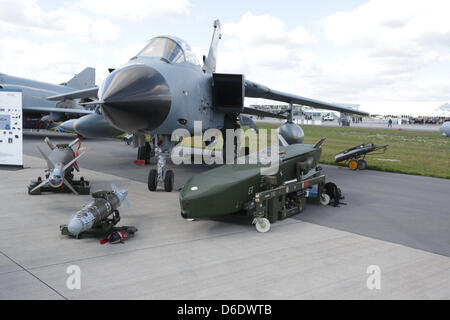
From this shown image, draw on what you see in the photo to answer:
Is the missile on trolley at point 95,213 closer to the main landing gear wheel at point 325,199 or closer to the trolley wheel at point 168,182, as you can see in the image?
the trolley wheel at point 168,182

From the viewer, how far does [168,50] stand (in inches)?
341

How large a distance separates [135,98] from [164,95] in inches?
29.5

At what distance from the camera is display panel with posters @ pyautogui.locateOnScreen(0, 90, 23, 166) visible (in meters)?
12.3

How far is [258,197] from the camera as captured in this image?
6352 mm

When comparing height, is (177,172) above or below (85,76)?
below

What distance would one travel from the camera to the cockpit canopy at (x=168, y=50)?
8539 mm

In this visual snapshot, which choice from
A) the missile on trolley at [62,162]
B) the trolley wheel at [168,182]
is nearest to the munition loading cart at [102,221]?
the missile on trolley at [62,162]

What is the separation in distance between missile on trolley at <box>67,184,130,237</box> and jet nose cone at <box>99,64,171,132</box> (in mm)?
1401

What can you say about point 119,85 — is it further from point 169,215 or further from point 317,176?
point 317,176

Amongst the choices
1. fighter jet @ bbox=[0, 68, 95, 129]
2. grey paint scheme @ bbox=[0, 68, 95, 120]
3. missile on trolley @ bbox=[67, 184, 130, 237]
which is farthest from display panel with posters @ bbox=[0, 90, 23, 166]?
grey paint scheme @ bbox=[0, 68, 95, 120]

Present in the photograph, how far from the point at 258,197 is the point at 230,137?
6542 millimetres

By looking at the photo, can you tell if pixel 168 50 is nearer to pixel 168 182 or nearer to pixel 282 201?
pixel 168 182

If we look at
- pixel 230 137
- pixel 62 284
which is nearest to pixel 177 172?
pixel 230 137
